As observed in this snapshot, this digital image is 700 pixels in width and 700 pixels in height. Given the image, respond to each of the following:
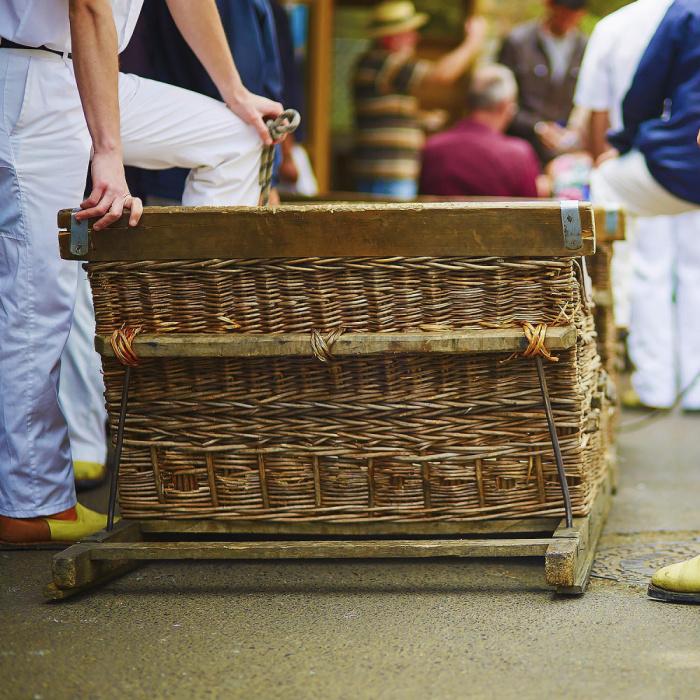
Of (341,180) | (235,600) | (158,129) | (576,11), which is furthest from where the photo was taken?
(341,180)

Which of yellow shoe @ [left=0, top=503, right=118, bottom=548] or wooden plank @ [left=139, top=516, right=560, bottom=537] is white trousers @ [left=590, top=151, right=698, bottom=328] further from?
yellow shoe @ [left=0, top=503, right=118, bottom=548]

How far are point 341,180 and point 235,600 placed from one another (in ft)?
23.9

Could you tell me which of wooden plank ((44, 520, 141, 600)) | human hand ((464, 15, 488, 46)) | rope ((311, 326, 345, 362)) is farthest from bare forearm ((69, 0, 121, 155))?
human hand ((464, 15, 488, 46))

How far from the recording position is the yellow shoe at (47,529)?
7.79 feet

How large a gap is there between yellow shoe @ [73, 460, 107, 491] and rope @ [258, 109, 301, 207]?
1002 millimetres

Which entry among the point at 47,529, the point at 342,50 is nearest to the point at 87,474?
the point at 47,529

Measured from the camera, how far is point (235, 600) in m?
2.04

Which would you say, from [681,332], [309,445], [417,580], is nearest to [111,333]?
[309,445]

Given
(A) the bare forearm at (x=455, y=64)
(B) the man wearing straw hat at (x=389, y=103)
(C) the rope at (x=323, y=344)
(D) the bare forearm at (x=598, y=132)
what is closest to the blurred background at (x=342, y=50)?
(A) the bare forearm at (x=455, y=64)

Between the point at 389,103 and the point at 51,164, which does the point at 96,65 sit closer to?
the point at 51,164

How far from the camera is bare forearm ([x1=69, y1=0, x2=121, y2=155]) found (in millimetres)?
2125

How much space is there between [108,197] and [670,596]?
1451mm

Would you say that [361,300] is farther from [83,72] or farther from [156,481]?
[83,72]

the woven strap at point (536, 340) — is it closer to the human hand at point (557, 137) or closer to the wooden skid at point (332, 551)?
the wooden skid at point (332, 551)
